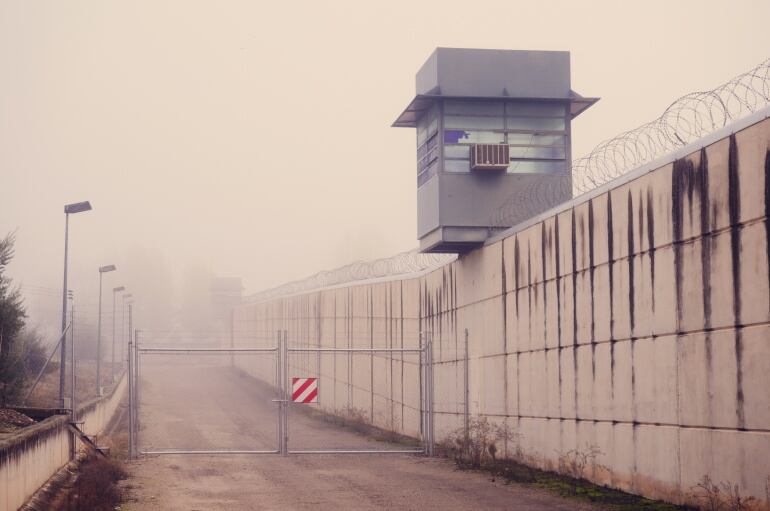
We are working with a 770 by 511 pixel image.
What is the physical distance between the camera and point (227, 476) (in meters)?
18.1

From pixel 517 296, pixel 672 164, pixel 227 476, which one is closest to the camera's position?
pixel 672 164

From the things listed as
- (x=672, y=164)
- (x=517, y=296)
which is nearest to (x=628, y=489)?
(x=672, y=164)

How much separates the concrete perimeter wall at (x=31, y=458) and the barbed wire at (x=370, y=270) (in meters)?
10.4

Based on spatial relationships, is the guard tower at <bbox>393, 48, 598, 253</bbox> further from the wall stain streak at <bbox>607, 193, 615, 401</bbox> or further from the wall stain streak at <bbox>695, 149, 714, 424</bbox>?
the wall stain streak at <bbox>695, 149, 714, 424</bbox>

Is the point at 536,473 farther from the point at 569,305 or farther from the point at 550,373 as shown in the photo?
the point at 569,305

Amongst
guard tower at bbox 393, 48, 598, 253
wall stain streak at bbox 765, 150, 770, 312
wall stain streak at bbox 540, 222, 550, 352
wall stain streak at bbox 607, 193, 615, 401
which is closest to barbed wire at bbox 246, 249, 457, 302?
guard tower at bbox 393, 48, 598, 253

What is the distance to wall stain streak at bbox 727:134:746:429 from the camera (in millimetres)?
11305

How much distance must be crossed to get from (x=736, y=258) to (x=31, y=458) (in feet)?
30.4

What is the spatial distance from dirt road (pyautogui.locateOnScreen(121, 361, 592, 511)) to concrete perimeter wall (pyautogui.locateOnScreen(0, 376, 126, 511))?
1279 mm

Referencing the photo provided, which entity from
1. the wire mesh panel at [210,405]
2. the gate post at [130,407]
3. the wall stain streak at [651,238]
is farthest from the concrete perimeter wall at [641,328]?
the gate post at [130,407]

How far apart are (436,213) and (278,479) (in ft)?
24.8

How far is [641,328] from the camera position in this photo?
1404 centimetres

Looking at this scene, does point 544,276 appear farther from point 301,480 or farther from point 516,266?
point 301,480

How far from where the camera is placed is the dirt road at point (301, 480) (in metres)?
14.5
